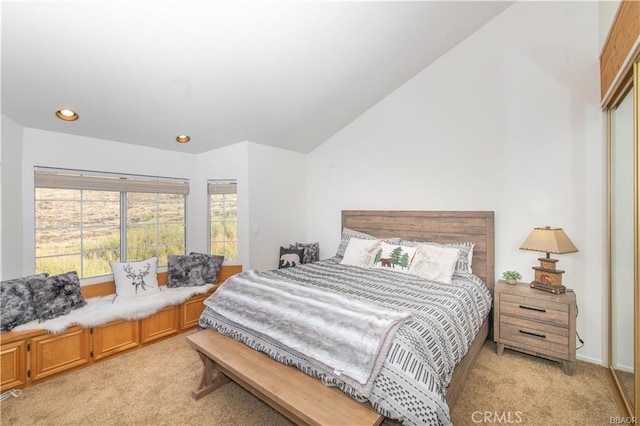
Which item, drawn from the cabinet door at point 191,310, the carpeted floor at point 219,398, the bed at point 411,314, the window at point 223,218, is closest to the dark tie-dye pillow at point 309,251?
the bed at point 411,314

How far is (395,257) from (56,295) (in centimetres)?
312

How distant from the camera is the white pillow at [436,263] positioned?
8.64 feet

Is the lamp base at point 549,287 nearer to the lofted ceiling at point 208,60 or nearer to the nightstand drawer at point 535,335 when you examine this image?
the nightstand drawer at point 535,335

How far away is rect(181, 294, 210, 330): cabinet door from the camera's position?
3.15m

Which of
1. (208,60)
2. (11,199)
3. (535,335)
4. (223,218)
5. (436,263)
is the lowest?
(535,335)

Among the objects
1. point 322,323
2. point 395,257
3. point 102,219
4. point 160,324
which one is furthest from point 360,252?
point 102,219

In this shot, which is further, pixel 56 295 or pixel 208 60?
pixel 56 295

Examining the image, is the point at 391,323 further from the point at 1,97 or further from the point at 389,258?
the point at 1,97

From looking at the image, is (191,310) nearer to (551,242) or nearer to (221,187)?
(221,187)

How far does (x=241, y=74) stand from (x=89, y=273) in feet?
8.95

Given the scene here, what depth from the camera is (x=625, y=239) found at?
2.05m

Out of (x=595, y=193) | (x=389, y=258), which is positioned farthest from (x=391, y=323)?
(x=595, y=193)

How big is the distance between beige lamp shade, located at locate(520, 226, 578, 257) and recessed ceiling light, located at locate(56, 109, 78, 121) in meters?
4.25

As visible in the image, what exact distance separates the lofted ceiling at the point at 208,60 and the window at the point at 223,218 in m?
0.65
